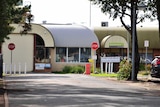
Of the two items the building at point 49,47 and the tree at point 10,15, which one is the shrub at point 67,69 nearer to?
the building at point 49,47

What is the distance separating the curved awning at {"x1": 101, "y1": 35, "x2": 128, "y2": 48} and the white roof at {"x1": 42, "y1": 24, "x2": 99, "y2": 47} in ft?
6.01

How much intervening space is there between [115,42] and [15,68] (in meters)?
11.8

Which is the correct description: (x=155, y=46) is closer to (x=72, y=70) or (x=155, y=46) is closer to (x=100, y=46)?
(x=100, y=46)

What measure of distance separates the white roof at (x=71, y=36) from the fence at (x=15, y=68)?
4.45 metres

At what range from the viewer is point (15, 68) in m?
41.7

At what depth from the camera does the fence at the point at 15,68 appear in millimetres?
40022

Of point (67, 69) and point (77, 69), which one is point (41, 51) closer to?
point (67, 69)

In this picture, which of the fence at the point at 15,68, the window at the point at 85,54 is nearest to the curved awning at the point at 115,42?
the window at the point at 85,54

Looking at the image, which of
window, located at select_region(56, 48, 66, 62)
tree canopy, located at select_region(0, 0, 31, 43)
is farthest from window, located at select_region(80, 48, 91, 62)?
tree canopy, located at select_region(0, 0, 31, 43)

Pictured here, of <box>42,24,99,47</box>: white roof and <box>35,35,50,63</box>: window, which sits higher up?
<box>42,24,99,47</box>: white roof

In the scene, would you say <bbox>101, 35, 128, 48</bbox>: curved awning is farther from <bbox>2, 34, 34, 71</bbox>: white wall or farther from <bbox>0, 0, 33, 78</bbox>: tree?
<bbox>0, 0, 33, 78</bbox>: tree

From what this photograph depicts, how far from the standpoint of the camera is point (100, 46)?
49.4 m

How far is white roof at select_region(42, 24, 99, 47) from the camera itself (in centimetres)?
4558

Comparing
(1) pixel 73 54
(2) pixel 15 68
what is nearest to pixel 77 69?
(1) pixel 73 54
